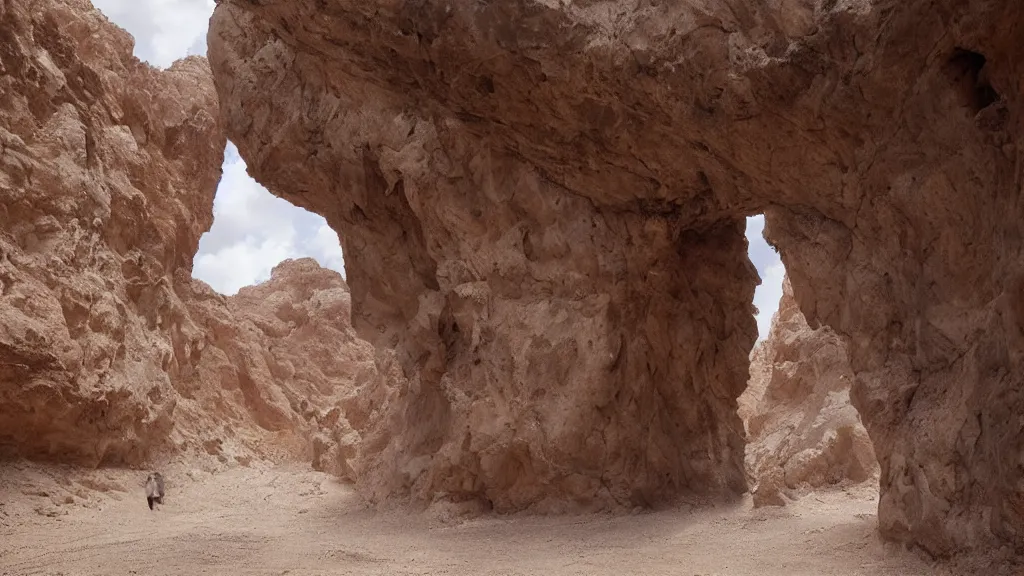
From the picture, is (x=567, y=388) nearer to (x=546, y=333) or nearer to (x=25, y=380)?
(x=546, y=333)

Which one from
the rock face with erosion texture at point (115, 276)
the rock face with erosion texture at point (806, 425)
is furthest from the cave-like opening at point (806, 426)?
the rock face with erosion texture at point (115, 276)

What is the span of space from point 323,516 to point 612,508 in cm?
346

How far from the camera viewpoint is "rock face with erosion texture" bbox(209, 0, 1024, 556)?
5.54 m

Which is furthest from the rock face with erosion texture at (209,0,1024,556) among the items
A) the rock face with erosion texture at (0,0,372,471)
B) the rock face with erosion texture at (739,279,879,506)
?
the rock face with erosion texture at (0,0,372,471)

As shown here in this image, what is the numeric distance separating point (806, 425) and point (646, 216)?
644 centimetres

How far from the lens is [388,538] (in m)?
7.97

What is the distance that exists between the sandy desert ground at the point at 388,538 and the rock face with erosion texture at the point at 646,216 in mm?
572

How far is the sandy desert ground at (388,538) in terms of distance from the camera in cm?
609

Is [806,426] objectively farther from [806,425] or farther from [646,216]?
[646,216]

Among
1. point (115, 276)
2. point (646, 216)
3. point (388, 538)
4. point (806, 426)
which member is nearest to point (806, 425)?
point (806, 426)

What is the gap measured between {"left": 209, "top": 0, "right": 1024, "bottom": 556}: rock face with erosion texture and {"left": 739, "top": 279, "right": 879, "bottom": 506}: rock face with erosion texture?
6.93 feet

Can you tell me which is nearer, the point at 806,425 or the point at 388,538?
the point at 388,538

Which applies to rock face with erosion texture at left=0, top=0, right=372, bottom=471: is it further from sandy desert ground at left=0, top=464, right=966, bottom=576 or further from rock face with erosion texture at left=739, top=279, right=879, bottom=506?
rock face with erosion texture at left=739, top=279, right=879, bottom=506

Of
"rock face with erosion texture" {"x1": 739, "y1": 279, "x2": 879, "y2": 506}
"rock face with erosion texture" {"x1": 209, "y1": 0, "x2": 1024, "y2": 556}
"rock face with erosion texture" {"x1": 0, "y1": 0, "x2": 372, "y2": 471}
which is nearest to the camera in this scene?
"rock face with erosion texture" {"x1": 209, "y1": 0, "x2": 1024, "y2": 556}
